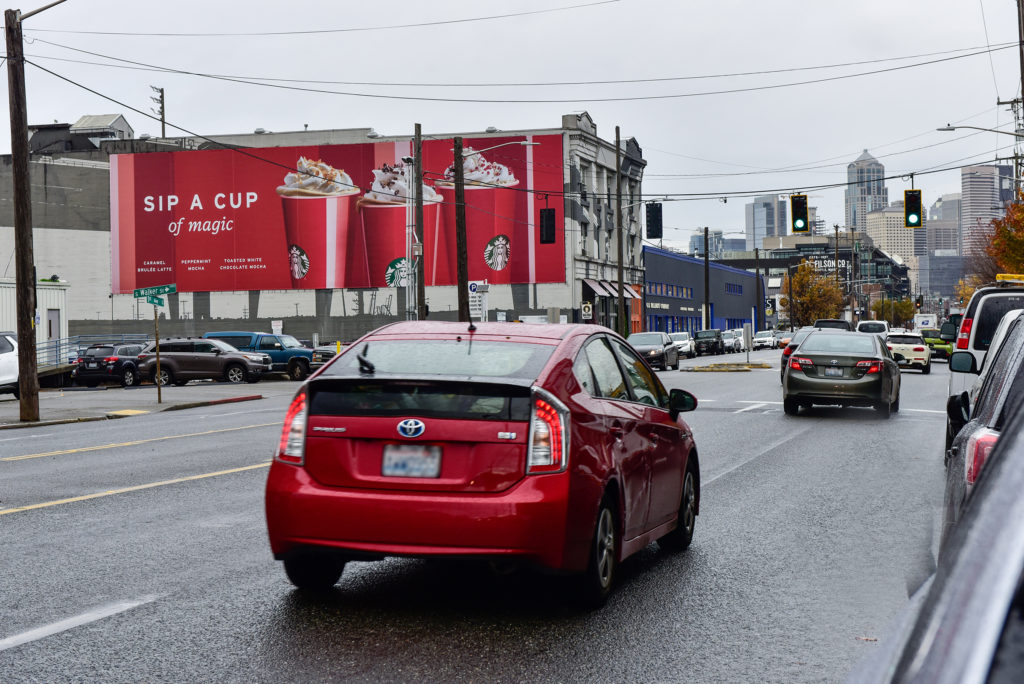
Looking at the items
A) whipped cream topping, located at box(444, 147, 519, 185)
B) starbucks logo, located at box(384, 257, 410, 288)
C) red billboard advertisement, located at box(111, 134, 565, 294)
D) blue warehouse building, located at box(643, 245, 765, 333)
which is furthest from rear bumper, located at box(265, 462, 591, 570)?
blue warehouse building, located at box(643, 245, 765, 333)

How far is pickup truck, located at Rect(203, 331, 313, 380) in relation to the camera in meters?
40.7

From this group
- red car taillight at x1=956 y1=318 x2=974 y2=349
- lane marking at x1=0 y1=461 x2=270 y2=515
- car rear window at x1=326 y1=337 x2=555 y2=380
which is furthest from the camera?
red car taillight at x1=956 y1=318 x2=974 y2=349

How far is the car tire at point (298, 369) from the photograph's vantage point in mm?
40656

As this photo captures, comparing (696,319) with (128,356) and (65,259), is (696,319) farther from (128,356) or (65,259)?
(128,356)

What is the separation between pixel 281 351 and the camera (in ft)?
134

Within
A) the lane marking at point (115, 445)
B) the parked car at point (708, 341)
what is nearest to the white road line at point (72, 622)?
the lane marking at point (115, 445)

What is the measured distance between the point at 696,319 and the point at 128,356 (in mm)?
72618

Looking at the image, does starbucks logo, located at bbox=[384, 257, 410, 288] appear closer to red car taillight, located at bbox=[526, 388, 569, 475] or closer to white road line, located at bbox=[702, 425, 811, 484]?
white road line, located at bbox=[702, 425, 811, 484]

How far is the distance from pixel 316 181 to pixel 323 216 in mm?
2151

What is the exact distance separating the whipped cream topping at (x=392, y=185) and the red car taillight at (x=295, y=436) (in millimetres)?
61831

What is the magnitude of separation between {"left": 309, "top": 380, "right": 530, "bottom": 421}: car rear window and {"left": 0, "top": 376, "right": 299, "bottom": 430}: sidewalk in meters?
16.9

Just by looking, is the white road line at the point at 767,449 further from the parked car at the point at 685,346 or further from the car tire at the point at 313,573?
the parked car at the point at 685,346

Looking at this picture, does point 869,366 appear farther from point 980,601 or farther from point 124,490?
point 980,601

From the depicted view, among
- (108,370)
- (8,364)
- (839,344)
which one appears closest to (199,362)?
(108,370)
